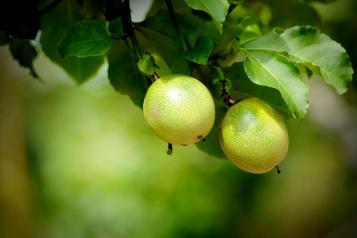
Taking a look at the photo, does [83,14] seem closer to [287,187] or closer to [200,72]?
[200,72]

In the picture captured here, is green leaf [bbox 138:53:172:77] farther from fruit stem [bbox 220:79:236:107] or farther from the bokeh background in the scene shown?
the bokeh background

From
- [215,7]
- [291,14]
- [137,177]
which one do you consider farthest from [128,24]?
[137,177]

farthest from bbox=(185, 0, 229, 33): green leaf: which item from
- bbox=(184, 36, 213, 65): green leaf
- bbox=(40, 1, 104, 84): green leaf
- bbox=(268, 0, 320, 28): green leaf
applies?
bbox=(268, 0, 320, 28): green leaf

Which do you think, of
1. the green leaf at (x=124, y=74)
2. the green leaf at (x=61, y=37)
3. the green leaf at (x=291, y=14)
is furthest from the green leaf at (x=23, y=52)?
the green leaf at (x=291, y=14)

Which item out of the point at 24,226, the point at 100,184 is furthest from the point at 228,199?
the point at 24,226

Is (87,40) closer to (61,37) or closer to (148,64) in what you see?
(148,64)

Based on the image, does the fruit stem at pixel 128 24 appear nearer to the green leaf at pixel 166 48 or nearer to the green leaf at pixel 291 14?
the green leaf at pixel 166 48

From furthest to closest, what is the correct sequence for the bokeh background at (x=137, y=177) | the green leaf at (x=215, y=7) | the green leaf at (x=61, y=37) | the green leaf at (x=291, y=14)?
the bokeh background at (x=137, y=177) < the green leaf at (x=291, y=14) < the green leaf at (x=61, y=37) < the green leaf at (x=215, y=7)
